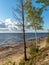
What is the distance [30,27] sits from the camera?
2925cm

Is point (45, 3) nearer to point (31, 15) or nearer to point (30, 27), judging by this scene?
point (31, 15)

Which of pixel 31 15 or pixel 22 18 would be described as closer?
pixel 22 18

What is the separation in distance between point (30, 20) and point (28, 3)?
2.70 metres

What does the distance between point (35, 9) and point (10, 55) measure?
707cm

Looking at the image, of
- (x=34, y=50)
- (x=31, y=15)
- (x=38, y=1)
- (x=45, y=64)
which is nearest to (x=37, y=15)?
(x=31, y=15)

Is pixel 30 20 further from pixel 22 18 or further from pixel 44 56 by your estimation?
pixel 44 56

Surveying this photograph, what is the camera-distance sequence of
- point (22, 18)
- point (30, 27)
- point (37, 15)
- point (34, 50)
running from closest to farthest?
1. point (22, 18)
2. point (34, 50)
3. point (37, 15)
4. point (30, 27)

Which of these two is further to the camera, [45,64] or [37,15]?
[37,15]

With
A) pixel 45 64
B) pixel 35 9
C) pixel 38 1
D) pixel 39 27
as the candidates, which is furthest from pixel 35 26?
pixel 45 64

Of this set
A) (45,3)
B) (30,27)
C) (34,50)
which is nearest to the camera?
(45,3)

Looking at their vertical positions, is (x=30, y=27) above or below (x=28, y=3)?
below

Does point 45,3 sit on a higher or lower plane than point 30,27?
higher

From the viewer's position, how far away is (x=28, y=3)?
2714 centimetres

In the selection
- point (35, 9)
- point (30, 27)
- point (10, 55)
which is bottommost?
point (10, 55)
